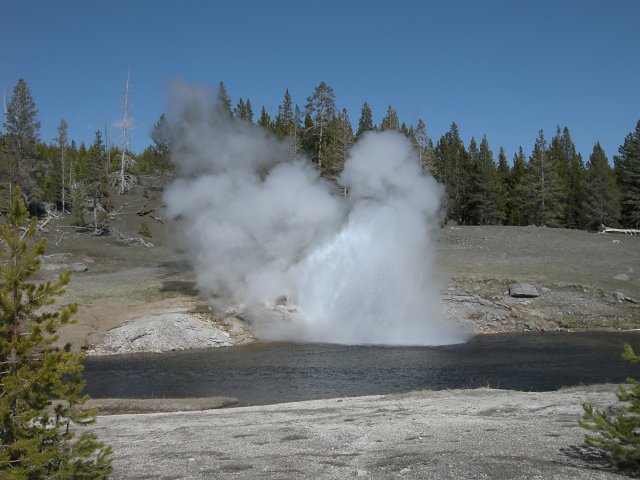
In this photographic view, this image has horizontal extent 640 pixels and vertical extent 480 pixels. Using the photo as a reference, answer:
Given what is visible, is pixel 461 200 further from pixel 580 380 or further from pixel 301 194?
pixel 580 380

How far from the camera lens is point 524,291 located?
39875mm

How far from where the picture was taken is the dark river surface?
2117 centimetres

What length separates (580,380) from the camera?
21328 mm

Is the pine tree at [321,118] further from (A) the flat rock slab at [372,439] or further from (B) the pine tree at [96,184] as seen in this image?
(A) the flat rock slab at [372,439]

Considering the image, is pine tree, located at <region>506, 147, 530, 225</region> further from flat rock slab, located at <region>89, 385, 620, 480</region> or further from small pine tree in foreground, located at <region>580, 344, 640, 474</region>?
small pine tree in foreground, located at <region>580, 344, 640, 474</region>

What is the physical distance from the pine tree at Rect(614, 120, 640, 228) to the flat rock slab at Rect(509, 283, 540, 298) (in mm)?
39764

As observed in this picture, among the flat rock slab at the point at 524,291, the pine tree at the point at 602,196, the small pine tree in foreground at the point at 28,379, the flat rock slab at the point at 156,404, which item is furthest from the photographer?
the pine tree at the point at 602,196

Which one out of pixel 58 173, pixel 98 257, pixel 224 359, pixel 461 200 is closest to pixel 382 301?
pixel 224 359

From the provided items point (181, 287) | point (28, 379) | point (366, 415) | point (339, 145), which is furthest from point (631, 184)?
point (28, 379)

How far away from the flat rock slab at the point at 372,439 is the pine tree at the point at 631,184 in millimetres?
65212

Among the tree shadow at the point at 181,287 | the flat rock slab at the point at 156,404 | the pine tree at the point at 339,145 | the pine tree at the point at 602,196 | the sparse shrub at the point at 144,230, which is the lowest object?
the flat rock slab at the point at 156,404

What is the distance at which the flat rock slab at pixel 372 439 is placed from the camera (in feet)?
31.5

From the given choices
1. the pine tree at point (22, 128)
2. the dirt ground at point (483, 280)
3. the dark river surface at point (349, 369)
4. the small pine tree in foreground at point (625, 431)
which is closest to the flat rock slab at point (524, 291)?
the dirt ground at point (483, 280)

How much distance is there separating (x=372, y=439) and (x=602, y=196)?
72.2 metres
